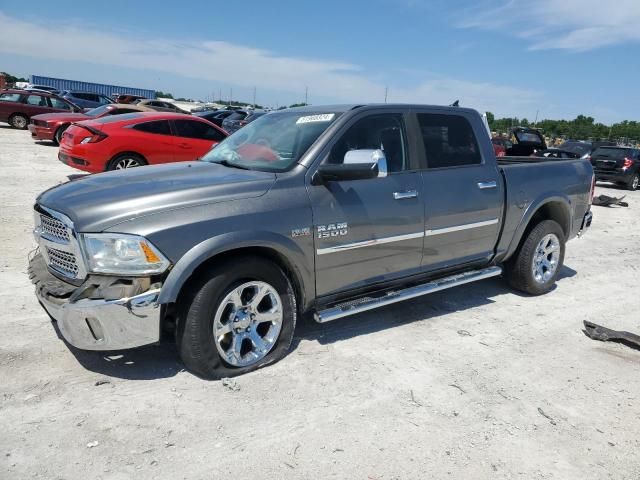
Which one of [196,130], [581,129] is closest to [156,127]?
[196,130]

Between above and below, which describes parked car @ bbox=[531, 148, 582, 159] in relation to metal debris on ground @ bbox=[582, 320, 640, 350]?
above

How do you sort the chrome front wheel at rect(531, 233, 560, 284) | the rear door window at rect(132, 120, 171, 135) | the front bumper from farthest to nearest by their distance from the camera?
1. the rear door window at rect(132, 120, 171, 135)
2. the chrome front wheel at rect(531, 233, 560, 284)
3. the front bumper

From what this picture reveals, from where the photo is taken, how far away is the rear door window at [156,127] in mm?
10369

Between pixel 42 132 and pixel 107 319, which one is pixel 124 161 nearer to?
pixel 107 319

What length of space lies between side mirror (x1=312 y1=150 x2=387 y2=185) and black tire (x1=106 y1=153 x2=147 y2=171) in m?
7.12

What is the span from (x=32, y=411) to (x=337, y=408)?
1820mm

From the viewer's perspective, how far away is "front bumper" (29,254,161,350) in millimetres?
3107

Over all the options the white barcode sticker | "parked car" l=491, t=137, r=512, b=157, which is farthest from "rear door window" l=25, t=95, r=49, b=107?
the white barcode sticker

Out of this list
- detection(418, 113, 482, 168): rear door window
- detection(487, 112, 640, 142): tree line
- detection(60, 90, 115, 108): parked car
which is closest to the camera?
detection(418, 113, 482, 168): rear door window

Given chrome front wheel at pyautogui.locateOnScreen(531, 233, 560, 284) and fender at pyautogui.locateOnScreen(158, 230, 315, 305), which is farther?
chrome front wheel at pyautogui.locateOnScreen(531, 233, 560, 284)

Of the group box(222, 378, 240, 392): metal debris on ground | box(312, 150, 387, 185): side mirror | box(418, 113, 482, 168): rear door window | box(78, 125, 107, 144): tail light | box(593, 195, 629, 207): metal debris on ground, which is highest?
box(418, 113, 482, 168): rear door window

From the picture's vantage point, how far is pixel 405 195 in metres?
4.30

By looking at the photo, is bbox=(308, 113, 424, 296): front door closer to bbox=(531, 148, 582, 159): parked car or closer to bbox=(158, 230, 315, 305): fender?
bbox=(158, 230, 315, 305): fender

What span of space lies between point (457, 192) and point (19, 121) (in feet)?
71.8
